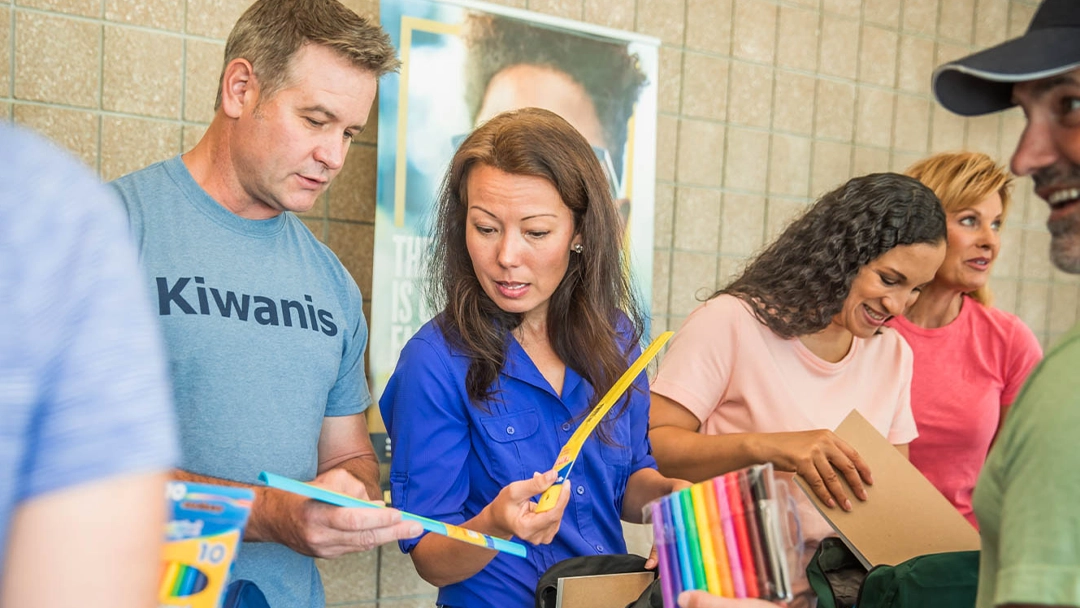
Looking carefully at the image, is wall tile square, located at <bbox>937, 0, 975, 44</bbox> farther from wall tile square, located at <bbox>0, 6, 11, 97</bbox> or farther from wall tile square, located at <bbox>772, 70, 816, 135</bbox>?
wall tile square, located at <bbox>0, 6, 11, 97</bbox>

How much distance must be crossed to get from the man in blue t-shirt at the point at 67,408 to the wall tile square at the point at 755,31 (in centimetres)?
313

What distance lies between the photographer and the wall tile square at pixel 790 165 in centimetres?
348

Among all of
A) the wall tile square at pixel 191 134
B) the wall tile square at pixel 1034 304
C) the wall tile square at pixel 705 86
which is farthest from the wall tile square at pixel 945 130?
the wall tile square at pixel 191 134

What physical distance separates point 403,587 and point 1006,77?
2.38 metres

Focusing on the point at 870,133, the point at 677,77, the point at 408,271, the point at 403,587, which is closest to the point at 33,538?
the point at 408,271

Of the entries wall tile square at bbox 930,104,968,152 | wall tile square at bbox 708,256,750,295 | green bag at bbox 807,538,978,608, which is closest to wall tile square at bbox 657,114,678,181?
wall tile square at bbox 708,256,750,295

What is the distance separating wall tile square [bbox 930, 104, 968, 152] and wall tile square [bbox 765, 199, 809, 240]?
2.39 ft

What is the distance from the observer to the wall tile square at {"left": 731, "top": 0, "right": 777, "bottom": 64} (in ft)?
11.0

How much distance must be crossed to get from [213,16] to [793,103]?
209cm

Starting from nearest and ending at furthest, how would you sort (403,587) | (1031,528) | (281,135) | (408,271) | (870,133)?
1. (1031,528)
2. (281,135)
3. (408,271)
4. (403,587)
5. (870,133)

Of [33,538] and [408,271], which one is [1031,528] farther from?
[408,271]

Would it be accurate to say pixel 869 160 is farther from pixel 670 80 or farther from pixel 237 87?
pixel 237 87

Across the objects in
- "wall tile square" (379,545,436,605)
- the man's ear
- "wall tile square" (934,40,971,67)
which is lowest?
"wall tile square" (379,545,436,605)

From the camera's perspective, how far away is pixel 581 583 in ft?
4.36
